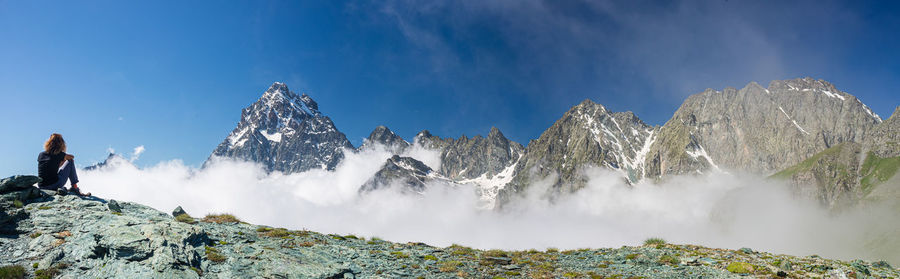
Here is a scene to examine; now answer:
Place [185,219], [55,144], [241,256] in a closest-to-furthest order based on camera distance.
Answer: [241,256]
[55,144]
[185,219]

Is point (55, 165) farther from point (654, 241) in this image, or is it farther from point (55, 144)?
point (654, 241)

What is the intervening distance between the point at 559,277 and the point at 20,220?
1048 inches

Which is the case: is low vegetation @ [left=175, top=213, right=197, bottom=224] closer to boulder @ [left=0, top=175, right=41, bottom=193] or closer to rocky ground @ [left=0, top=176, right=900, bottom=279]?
rocky ground @ [left=0, top=176, right=900, bottom=279]

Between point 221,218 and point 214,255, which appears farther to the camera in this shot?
point 221,218

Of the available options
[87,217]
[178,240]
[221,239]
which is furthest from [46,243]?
[221,239]

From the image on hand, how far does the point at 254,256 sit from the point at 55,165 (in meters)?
13.5

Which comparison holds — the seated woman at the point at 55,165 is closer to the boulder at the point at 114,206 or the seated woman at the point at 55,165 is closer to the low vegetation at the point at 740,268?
the boulder at the point at 114,206

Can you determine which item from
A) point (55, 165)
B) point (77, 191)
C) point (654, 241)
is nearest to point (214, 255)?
point (77, 191)

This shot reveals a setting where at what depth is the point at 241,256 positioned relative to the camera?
1869 centimetres

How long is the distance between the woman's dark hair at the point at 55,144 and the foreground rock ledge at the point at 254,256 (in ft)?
7.89

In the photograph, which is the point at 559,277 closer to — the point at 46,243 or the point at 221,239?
the point at 221,239

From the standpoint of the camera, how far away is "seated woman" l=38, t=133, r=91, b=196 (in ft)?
69.4

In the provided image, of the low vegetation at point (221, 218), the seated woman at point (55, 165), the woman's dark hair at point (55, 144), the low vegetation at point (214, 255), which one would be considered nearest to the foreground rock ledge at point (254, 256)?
the low vegetation at point (214, 255)

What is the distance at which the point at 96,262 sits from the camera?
52.6 feet
